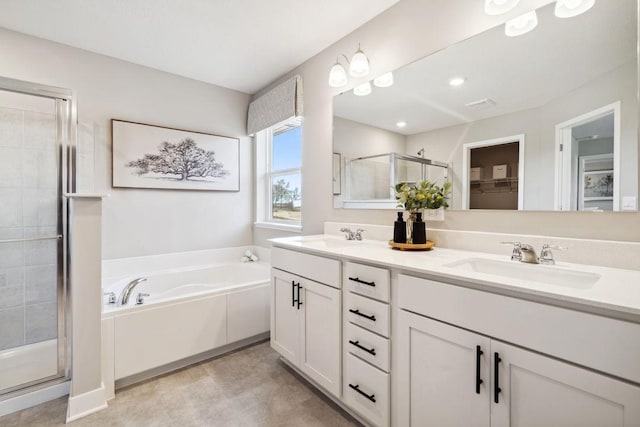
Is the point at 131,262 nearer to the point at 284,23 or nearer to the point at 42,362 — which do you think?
the point at 42,362

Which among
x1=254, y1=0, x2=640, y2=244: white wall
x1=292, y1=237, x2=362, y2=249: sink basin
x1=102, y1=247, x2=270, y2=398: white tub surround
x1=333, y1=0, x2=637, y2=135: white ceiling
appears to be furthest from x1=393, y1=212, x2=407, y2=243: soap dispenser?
x1=102, y1=247, x2=270, y2=398: white tub surround

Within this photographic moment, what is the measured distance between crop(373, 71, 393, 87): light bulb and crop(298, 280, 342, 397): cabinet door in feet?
4.40

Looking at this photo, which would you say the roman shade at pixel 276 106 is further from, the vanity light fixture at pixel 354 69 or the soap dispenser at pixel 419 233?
the soap dispenser at pixel 419 233

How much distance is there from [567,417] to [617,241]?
0.72m

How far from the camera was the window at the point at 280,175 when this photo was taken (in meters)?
2.94

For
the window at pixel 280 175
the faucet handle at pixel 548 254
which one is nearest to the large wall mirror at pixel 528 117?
the faucet handle at pixel 548 254

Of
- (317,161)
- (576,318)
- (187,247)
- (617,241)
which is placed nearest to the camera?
(576,318)

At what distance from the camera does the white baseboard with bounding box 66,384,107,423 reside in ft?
5.01

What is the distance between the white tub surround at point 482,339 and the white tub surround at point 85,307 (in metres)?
1.23

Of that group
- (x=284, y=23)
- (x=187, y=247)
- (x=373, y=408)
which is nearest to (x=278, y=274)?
(x=373, y=408)

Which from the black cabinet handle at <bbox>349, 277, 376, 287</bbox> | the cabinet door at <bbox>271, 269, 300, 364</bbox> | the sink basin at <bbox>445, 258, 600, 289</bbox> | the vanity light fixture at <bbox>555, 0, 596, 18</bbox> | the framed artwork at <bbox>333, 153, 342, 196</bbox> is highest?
the vanity light fixture at <bbox>555, 0, 596, 18</bbox>

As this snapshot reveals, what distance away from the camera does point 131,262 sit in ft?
8.34

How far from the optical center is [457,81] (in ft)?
5.07

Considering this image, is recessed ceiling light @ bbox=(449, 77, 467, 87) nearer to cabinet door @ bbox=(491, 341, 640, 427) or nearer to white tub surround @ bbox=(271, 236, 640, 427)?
white tub surround @ bbox=(271, 236, 640, 427)
